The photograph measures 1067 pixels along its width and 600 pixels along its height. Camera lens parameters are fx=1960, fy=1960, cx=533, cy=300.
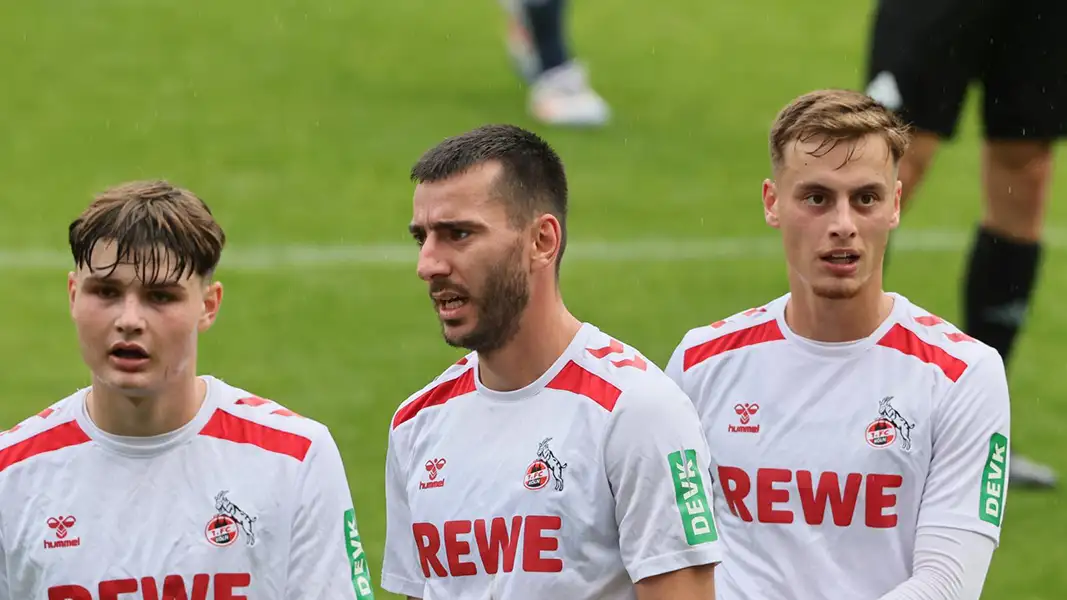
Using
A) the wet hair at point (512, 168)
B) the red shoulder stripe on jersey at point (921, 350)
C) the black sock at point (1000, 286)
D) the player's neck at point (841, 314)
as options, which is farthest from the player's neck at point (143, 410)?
the black sock at point (1000, 286)

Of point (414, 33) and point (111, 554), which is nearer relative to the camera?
point (111, 554)

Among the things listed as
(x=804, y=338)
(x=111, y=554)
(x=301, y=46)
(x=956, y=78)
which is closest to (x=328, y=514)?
(x=111, y=554)

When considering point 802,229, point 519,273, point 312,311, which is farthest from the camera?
point 312,311

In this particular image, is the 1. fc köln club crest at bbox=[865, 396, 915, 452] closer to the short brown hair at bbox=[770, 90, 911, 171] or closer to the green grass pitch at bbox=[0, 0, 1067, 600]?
the short brown hair at bbox=[770, 90, 911, 171]

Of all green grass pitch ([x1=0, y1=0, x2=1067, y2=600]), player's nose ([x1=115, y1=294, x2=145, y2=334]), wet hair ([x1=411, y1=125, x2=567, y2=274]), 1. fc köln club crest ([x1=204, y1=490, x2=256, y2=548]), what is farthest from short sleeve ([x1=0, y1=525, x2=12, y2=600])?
green grass pitch ([x1=0, y1=0, x2=1067, y2=600])

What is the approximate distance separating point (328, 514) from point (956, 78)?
336 cm

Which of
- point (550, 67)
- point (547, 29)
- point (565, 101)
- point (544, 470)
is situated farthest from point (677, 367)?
point (565, 101)

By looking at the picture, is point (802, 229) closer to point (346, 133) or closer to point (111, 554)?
point (111, 554)

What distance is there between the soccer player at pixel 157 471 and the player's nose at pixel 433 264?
45 cm

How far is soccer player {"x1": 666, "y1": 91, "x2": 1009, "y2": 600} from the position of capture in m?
4.43

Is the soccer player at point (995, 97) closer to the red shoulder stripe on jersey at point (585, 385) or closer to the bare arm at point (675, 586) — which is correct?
the red shoulder stripe on jersey at point (585, 385)

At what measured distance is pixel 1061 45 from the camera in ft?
22.0

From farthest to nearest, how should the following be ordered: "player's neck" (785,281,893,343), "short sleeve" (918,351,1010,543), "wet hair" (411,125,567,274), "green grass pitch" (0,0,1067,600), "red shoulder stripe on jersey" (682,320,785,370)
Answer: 1. "green grass pitch" (0,0,1067,600)
2. "red shoulder stripe on jersey" (682,320,785,370)
3. "player's neck" (785,281,893,343)
4. "short sleeve" (918,351,1010,543)
5. "wet hair" (411,125,567,274)

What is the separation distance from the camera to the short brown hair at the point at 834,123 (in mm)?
4520
